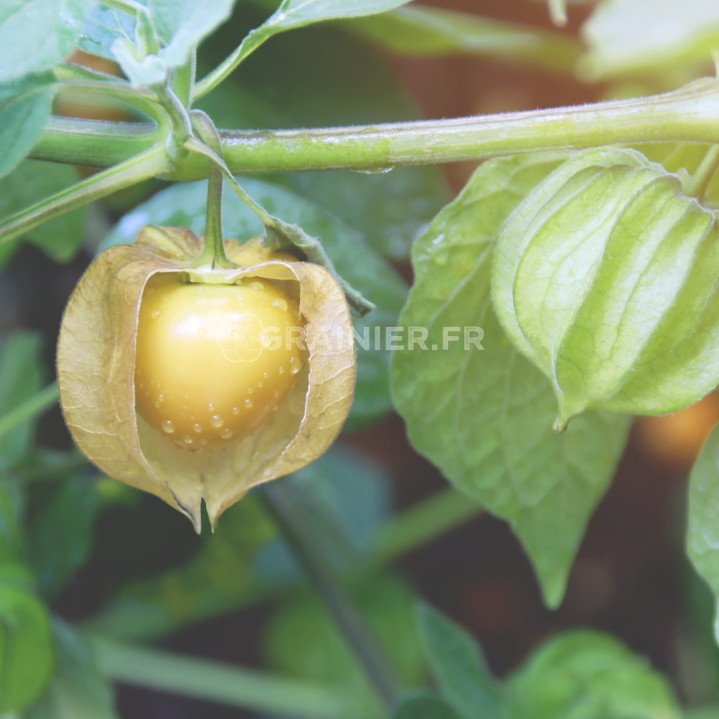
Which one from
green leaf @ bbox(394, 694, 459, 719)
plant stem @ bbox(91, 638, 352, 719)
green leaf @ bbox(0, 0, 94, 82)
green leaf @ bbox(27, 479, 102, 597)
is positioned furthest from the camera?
plant stem @ bbox(91, 638, 352, 719)

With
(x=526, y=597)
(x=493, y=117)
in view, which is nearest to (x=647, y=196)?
(x=493, y=117)

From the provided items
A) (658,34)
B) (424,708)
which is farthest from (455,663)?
(658,34)

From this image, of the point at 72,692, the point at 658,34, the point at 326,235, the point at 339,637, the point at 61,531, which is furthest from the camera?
the point at 339,637

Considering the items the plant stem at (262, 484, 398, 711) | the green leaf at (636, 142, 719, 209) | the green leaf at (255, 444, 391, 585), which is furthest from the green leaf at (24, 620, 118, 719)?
the green leaf at (636, 142, 719, 209)

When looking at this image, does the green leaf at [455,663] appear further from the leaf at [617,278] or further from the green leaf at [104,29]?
the green leaf at [104,29]

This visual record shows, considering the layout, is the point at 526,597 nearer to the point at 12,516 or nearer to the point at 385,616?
the point at 385,616

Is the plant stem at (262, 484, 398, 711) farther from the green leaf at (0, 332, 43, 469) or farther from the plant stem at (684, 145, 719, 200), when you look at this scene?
the plant stem at (684, 145, 719, 200)

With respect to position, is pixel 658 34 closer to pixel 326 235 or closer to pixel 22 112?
pixel 22 112
